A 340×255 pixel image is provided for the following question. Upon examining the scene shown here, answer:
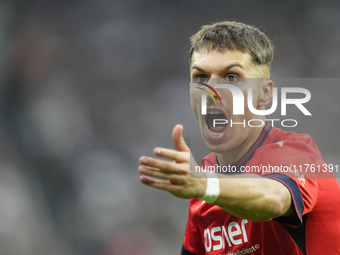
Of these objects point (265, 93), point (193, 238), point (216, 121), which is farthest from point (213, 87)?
point (193, 238)

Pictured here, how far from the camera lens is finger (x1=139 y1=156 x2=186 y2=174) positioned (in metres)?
1.38

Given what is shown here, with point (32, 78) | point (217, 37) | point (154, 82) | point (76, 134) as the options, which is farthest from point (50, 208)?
point (217, 37)

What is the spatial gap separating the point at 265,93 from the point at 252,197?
1493 millimetres

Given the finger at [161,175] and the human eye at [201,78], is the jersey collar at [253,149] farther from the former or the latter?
the finger at [161,175]

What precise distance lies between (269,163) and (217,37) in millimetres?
1203

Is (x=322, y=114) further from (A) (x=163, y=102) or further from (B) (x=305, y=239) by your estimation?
(B) (x=305, y=239)

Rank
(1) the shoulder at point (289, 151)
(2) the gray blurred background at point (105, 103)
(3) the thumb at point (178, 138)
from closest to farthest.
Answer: (3) the thumb at point (178, 138) → (1) the shoulder at point (289, 151) → (2) the gray blurred background at point (105, 103)

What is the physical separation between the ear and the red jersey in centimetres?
25

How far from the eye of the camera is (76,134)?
7828 mm

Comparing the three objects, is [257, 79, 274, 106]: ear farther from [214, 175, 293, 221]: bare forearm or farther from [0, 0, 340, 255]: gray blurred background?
[0, 0, 340, 255]: gray blurred background

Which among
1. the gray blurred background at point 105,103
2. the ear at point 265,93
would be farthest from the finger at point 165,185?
the gray blurred background at point 105,103

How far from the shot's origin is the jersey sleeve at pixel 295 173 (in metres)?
1.77

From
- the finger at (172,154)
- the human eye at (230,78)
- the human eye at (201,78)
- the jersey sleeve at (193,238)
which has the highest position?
the human eye at (201,78)

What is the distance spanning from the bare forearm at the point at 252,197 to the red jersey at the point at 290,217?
Answer: 0.11 m
